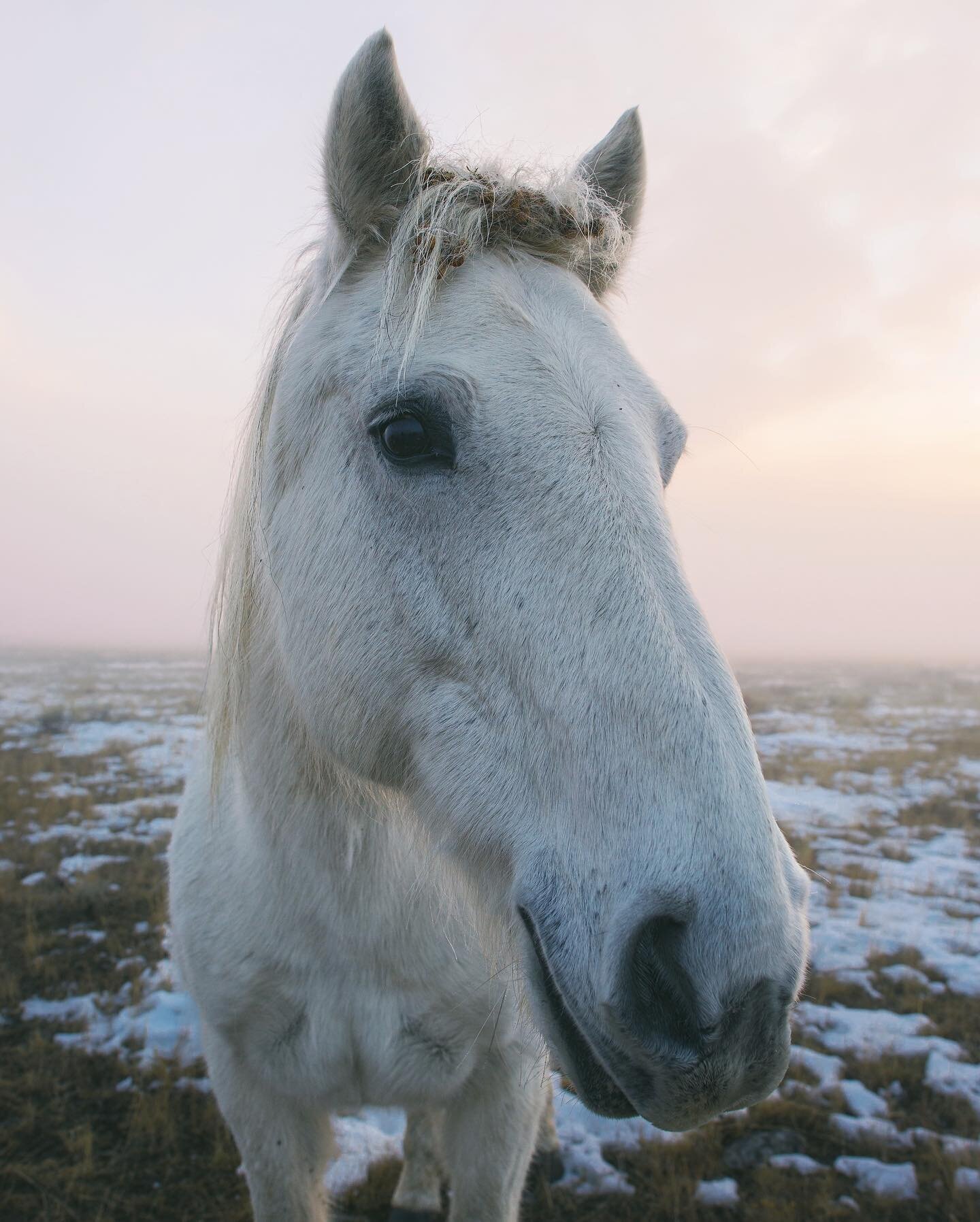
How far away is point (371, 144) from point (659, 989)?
6.16ft

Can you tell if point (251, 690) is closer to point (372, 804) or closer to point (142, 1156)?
point (372, 804)

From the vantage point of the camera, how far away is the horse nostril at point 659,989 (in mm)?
958

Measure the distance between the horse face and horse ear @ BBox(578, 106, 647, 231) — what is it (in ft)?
2.35

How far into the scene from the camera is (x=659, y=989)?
972 mm

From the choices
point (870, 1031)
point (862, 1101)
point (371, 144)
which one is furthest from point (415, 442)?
point (870, 1031)

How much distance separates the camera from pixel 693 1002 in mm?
950

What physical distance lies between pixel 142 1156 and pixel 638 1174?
7.28 ft

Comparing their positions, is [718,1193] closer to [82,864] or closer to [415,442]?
[415,442]

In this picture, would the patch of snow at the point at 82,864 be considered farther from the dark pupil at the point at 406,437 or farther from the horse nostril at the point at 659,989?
the horse nostril at the point at 659,989

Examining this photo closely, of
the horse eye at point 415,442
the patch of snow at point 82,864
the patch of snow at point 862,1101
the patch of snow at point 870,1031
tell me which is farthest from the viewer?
the patch of snow at point 82,864

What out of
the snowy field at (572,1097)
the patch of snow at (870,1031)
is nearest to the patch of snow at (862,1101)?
the snowy field at (572,1097)

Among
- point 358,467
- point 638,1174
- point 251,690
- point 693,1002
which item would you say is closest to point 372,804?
point 251,690

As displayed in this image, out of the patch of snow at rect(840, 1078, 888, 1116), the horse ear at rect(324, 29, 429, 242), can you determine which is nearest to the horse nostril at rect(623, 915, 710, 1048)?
the horse ear at rect(324, 29, 429, 242)

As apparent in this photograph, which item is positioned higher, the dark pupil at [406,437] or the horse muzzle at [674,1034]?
the dark pupil at [406,437]
